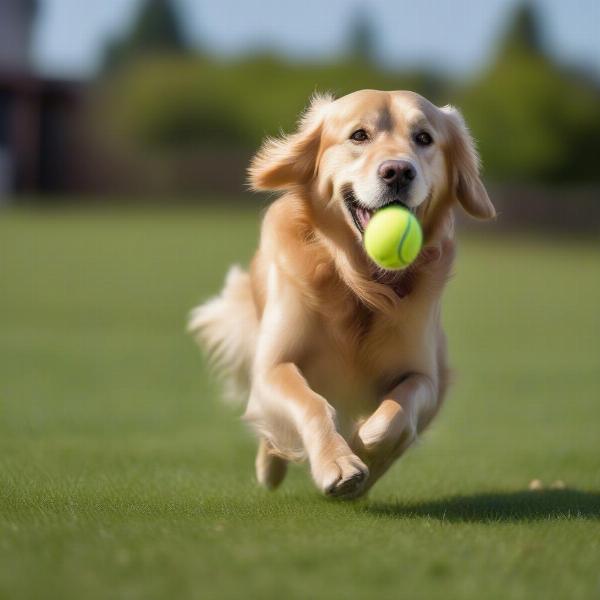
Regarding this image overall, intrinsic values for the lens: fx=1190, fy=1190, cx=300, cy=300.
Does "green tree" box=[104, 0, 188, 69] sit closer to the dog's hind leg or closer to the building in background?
the building in background

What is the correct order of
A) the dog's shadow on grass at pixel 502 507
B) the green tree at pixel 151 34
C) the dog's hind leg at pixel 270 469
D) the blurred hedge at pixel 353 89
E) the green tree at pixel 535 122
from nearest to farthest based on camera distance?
the dog's shadow on grass at pixel 502 507, the dog's hind leg at pixel 270 469, the green tree at pixel 535 122, the blurred hedge at pixel 353 89, the green tree at pixel 151 34

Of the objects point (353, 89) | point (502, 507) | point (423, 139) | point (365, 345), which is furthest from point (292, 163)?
point (353, 89)

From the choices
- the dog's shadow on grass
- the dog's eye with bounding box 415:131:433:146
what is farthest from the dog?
the dog's shadow on grass

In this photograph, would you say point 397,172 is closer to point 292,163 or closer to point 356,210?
point 356,210

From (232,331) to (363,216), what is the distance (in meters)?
1.58

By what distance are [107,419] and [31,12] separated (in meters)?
54.5

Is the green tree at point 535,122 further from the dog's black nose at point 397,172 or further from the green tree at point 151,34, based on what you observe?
the dog's black nose at point 397,172

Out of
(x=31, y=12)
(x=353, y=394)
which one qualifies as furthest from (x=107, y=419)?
(x=31, y=12)

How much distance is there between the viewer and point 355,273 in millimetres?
5020

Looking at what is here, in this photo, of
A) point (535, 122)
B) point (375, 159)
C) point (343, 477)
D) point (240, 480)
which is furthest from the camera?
point (535, 122)

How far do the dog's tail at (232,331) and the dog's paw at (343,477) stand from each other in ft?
6.41

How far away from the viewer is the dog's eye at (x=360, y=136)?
4.99 meters

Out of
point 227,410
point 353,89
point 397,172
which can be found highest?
point 397,172

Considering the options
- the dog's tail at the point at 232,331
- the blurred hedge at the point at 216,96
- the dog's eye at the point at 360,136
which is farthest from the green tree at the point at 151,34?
the dog's eye at the point at 360,136
